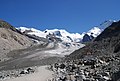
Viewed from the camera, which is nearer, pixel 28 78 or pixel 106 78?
pixel 106 78

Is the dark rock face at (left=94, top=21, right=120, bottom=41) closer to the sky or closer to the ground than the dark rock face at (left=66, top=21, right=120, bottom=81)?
closer to the sky

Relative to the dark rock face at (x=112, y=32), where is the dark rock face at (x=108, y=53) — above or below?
below

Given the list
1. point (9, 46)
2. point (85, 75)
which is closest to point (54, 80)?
point (85, 75)

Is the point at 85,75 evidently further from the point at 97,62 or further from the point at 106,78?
the point at 97,62

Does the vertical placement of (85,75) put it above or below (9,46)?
below

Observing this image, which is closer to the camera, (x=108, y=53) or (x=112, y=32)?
(x=108, y=53)

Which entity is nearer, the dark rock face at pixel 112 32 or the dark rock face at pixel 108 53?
the dark rock face at pixel 108 53

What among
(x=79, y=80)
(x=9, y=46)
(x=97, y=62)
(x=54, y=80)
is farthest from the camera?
(x=9, y=46)

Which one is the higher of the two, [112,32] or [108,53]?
[112,32]

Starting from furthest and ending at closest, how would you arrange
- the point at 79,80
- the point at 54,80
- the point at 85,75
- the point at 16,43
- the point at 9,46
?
1. the point at 16,43
2. the point at 9,46
3. the point at 54,80
4. the point at 85,75
5. the point at 79,80

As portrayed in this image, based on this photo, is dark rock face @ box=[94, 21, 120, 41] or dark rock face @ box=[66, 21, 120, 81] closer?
dark rock face @ box=[66, 21, 120, 81]

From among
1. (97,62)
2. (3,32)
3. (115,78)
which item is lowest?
(115,78)
